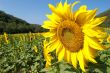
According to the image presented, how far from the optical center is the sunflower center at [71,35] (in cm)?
252

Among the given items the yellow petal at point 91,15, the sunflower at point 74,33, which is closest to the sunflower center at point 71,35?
the sunflower at point 74,33

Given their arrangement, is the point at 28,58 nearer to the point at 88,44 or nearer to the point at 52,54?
the point at 52,54

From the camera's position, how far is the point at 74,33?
2.52m

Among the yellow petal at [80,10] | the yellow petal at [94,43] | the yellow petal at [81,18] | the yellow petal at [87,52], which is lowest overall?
the yellow petal at [87,52]

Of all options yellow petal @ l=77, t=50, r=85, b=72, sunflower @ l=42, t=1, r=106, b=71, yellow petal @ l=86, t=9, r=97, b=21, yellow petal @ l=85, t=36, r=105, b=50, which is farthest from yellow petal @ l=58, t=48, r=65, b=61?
yellow petal @ l=86, t=9, r=97, b=21

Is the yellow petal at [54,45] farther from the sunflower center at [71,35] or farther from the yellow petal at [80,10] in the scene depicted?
the yellow petal at [80,10]

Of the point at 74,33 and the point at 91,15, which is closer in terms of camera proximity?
the point at 91,15

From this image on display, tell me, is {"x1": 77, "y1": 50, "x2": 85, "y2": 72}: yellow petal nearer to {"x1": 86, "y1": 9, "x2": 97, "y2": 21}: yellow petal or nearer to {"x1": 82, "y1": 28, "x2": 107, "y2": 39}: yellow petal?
{"x1": 82, "y1": 28, "x2": 107, "y2": 39}: yellow petal

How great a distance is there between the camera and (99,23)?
2.26m

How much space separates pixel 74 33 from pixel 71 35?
0.04 meters

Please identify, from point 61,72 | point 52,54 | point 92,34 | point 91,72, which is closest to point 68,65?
point 61,72

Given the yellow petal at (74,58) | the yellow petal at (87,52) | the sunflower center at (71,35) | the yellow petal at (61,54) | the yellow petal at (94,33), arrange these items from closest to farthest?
1. the yellow petal at (94,33)
2. the yellow petal at (87,52)
3. the sunflower center at (71,35)
4. the yellow petal at (74,58)
5. the yellow petal at (61,54)

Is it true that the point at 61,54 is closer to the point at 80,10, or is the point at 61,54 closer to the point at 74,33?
the point at 74,33

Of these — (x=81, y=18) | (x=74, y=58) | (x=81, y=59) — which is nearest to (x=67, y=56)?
(x=74, y=58)
